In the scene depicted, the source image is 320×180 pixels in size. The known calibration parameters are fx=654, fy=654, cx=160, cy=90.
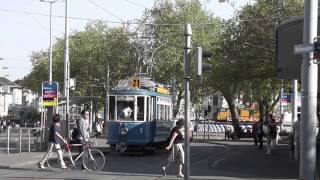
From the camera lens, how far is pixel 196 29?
228 ft

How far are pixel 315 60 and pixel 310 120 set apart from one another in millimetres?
1299

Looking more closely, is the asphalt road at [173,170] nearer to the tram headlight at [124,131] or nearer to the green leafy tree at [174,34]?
the tram headlight at [124,131]

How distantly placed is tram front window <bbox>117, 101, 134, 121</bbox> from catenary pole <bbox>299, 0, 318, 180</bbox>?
50.3 ft

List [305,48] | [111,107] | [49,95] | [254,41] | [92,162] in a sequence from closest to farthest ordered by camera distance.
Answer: [305,48] → [92,162] → [111,107] → [49,95] → [254,41]

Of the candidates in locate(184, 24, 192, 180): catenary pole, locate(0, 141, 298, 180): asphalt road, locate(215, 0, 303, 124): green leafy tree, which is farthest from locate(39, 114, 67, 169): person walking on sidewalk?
locate(215, 0, 303, 124): green leafy tree

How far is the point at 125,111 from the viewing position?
2892cm

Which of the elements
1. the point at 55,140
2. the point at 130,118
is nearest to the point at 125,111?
the point at 130,118

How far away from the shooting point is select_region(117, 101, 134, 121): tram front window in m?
28.8

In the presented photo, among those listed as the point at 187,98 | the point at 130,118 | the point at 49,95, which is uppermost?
the point at 49,95

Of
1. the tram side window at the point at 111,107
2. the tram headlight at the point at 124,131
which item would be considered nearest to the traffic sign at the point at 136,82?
the tram side window at the point at 111,107

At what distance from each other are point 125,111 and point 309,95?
613 inches

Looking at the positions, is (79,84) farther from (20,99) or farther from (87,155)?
(20,99)

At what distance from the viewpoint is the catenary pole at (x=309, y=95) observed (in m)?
14.0

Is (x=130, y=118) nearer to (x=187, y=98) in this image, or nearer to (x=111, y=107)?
(x=111, y=107)
